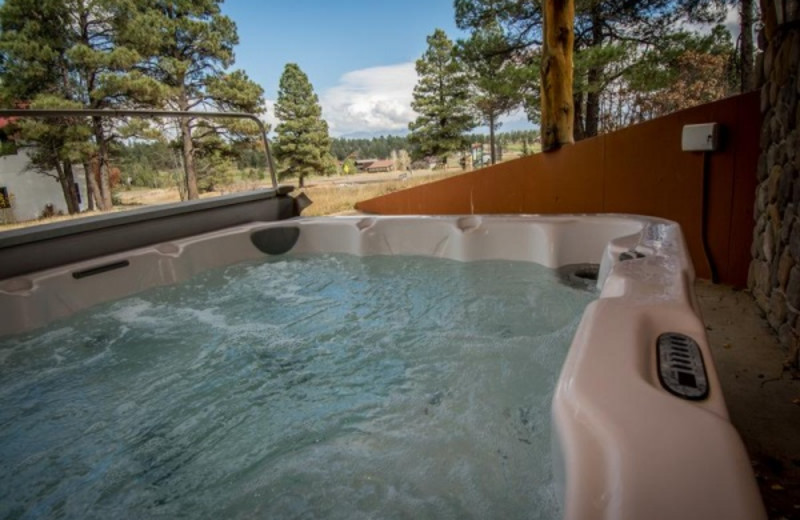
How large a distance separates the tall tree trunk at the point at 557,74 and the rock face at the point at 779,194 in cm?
122

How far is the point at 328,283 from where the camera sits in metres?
2.16

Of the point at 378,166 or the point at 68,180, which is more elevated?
the point at 378,166

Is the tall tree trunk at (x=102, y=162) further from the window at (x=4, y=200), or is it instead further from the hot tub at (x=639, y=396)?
the hot tub at (x=639, y=396)

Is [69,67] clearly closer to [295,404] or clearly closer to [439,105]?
[439,105]

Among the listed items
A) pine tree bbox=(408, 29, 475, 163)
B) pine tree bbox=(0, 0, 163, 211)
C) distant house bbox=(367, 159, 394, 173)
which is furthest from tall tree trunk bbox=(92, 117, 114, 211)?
distant house bbox=(367, 159, 394, 173)

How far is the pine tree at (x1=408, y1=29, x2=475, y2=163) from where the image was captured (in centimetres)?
1223

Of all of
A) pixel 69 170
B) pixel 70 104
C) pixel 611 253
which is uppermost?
pixel 70 104

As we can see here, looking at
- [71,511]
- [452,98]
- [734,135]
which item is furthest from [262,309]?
[452,98]

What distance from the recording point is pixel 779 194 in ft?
5.21

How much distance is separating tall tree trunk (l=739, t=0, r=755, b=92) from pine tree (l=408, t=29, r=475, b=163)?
8.60 meters

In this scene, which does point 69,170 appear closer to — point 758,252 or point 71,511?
point 71,511

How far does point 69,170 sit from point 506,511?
1170 centimetres

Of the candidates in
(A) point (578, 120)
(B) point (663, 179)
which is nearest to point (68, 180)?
(A) point (578, 120)

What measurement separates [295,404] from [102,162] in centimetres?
1059
